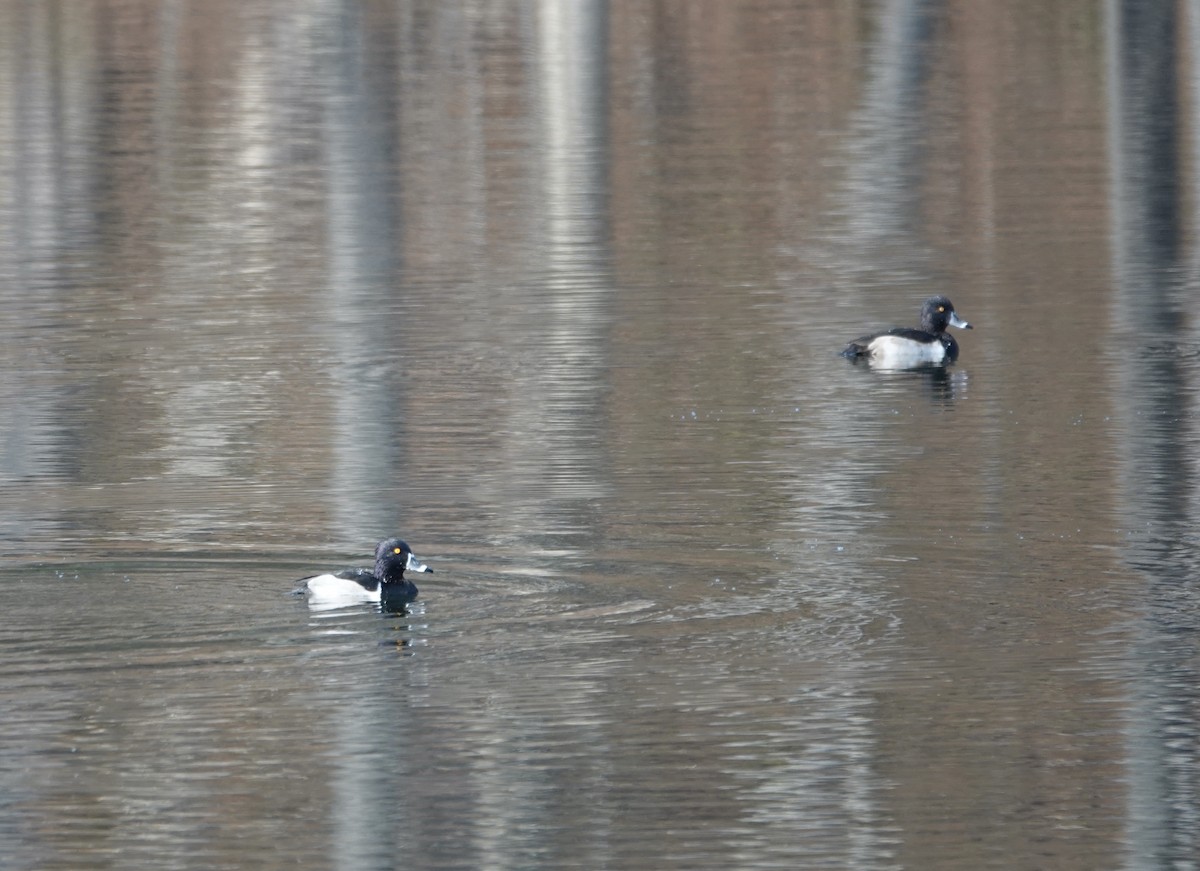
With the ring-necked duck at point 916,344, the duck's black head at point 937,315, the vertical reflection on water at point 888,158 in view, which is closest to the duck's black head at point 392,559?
the ring-necked duck at point 916,344

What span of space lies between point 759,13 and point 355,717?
42858mm

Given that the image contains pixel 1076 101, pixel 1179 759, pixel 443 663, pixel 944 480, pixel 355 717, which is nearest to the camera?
pixel 1179 759

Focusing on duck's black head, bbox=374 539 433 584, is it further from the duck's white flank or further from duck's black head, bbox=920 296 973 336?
duck's black head, bbox=920 296 973 336

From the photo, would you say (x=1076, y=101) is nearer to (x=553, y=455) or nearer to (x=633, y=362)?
(x=633, y=362)

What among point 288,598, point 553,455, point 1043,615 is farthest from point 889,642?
point 553,455

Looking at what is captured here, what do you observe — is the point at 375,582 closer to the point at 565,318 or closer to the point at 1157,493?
the point at 1157,493

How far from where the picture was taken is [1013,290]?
69.1 ft

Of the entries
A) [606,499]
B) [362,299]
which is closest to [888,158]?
[362,299]

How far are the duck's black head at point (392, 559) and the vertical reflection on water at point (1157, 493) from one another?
121 inches

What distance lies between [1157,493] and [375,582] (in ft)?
14.2

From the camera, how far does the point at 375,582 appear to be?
38.3 feet

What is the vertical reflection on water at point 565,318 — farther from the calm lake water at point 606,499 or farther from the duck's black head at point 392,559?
the duck's black head at point 392,559

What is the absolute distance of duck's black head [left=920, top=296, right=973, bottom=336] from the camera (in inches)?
735

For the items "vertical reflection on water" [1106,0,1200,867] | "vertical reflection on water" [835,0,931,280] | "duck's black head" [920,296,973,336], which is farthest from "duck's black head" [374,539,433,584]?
"vertical reflection on water" [835,0,931,280]
